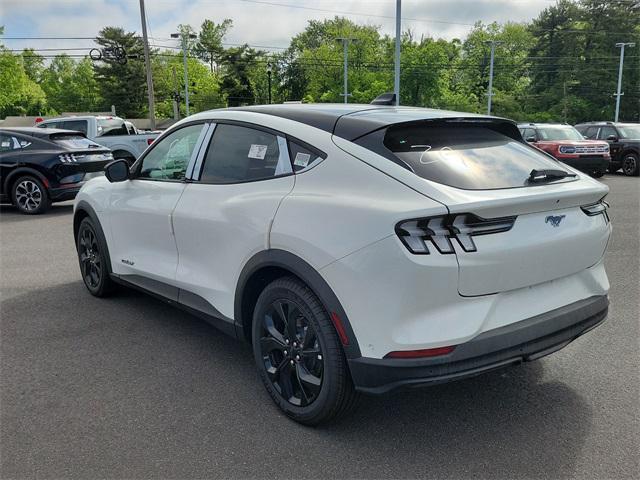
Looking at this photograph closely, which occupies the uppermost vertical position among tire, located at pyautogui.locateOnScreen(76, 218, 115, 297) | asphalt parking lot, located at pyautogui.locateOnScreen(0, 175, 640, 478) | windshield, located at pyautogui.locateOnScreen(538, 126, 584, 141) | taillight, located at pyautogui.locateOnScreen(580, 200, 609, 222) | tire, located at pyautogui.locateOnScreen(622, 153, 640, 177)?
taillight, located at pyautogui.locateOnScreen(580, 200, 609, 222)

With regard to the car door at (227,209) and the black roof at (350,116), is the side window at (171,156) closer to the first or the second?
the car door at (227,209)

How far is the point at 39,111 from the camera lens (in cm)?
8594

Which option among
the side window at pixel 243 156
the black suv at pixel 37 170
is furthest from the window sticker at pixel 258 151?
the black suv at pixel 37 170

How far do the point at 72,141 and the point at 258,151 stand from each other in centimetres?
947

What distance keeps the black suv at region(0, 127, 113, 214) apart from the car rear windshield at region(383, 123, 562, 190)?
382 inches

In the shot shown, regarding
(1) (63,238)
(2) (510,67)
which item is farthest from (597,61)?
(1) (63,238)

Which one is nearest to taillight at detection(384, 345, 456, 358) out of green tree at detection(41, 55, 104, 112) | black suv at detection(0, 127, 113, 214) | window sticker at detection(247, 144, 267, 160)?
window sticker at detection(247, 144, 267, 160)

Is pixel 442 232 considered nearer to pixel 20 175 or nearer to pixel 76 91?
pixel 20 175

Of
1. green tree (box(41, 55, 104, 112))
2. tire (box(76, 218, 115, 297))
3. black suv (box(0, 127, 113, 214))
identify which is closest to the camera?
tire (box(76, 218, 115, 297))

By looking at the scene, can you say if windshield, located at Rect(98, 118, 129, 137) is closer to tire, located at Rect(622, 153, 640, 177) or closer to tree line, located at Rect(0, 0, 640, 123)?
tire, located at Rect(622, 153, 640, 177)

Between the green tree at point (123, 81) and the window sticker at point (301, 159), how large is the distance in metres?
84.2

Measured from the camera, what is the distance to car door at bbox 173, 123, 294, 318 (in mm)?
3139

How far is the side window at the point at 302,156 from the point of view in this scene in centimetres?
299

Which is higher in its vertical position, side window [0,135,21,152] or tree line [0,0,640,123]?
tree line [0,0,640,123]
